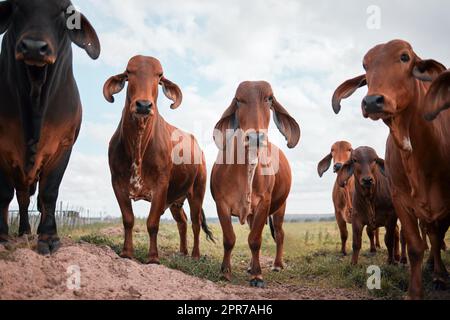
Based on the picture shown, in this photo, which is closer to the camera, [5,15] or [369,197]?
[5,15]

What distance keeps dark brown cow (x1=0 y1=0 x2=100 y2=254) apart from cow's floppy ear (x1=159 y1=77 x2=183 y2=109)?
6.38ft

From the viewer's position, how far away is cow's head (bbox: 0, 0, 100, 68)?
513cm

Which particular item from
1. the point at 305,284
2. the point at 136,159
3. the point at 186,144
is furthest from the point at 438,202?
the point at 186,144

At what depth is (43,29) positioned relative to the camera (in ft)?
17.5

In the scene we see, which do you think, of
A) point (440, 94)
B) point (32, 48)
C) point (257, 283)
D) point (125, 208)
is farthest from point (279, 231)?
point (32, 48)

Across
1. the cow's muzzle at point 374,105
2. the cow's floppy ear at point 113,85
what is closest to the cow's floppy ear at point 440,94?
the cow's muzzle at point 374,105

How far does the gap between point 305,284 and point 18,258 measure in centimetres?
448

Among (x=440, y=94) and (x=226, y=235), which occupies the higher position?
(x=440, y=94)

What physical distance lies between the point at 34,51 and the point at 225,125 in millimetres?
3375

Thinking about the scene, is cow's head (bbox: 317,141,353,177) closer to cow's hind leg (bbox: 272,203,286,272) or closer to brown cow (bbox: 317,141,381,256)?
brown cow (bbox: 317,141,381,256)

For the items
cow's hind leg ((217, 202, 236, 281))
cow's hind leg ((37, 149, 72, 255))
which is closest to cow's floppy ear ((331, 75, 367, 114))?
cow's hind leg ((217, 202, 236, 281))

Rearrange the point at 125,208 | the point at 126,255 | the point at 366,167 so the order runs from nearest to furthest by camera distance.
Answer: the point at 126,255, the point at 125,208, the point at 366,167

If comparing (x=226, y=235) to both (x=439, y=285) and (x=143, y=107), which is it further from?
(x=439, y=285)
